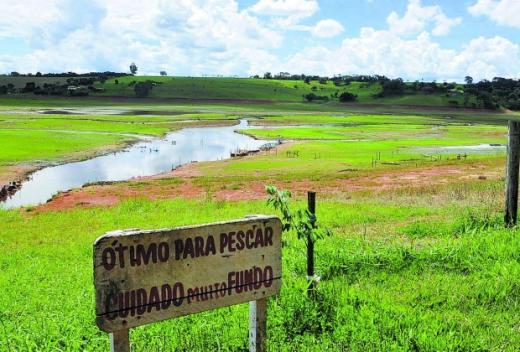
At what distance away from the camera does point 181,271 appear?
14.1ft

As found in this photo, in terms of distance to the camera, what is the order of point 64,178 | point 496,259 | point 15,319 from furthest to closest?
point 64,178, point 496,259, point 15,319

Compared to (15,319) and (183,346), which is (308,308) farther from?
(15,319)

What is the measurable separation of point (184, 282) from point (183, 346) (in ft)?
6.54

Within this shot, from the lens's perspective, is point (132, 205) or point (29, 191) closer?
point (132, 205)

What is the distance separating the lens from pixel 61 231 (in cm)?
1825

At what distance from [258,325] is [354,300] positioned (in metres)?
2.56

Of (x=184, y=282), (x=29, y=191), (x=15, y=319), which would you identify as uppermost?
(x=184, y=282)

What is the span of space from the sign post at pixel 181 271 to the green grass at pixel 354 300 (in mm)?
1617

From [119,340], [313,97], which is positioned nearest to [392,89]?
[313,97]

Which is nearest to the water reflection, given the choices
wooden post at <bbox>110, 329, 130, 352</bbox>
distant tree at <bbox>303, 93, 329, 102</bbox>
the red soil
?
the red soil

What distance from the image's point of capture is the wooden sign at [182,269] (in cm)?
404

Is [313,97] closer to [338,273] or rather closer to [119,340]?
[338,273]

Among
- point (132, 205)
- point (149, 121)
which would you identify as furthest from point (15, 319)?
point (149, 121)

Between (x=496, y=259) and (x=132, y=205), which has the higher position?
(x=496, y=259)
